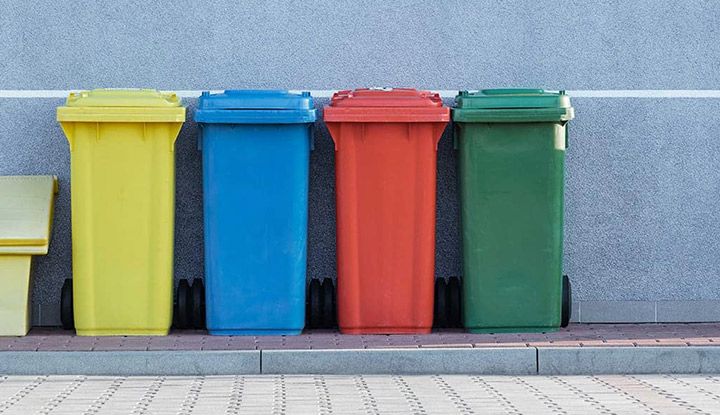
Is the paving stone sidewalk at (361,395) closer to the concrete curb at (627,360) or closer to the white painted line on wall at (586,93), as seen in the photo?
the concrete curb at (627,360)

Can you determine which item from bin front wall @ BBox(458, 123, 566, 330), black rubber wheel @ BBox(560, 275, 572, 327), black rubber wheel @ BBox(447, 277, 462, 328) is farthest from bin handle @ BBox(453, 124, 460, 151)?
black rubber wheel @ BBox(560, 275, 572, 327)

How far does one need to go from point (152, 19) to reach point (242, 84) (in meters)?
0.73

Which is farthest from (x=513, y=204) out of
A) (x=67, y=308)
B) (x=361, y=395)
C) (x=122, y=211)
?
(x=67, y=308)

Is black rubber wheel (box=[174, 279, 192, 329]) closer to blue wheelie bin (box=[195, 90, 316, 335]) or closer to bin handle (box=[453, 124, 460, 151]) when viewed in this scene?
blue wheelie bin (box=[195, 90, 316, 335])

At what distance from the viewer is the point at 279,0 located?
10555mm

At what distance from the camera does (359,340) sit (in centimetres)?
948

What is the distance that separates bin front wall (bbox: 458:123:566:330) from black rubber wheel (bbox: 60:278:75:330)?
2506 mm

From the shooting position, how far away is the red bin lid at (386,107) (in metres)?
9.73

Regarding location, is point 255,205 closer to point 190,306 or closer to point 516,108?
point 190,306

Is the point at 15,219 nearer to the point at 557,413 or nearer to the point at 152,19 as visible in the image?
the point at 152,19

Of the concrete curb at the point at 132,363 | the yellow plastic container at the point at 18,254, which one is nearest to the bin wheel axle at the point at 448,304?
the concrete curb at the point at 132,363

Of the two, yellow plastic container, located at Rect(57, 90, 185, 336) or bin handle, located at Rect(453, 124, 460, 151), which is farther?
bin handle, located at Rect(453, 124, 460, 151)

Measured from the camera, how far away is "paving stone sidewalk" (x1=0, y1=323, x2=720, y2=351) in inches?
359

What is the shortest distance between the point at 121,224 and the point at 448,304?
2141 mm
